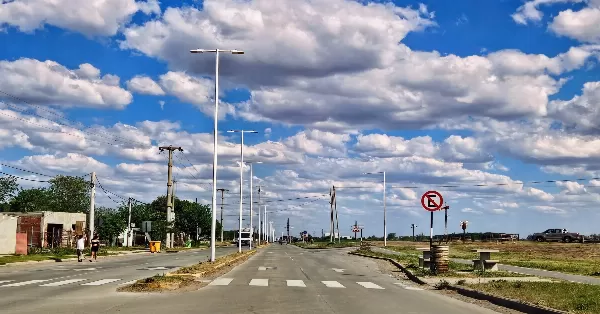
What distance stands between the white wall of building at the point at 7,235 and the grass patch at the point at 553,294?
41922 mm

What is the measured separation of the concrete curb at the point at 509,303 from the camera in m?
15.0

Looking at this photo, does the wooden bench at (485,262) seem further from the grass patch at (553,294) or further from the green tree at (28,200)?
the green tree at (28,200)

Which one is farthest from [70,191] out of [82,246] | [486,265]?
[486,265]

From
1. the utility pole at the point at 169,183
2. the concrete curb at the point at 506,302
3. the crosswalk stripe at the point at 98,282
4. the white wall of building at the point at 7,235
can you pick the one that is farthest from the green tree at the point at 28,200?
the concrete curb at the point at 506,302

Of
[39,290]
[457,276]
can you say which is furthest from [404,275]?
[39,290]

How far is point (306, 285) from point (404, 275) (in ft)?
30.4

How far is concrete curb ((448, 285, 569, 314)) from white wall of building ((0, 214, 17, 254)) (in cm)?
4210

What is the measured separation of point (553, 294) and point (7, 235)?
152ft

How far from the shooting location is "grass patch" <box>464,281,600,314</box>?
15148 millimetres

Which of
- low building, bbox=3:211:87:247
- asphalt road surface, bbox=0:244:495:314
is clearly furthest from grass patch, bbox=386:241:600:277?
low building, bbox=3:211:87:247

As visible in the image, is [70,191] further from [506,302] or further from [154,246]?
[506,302]

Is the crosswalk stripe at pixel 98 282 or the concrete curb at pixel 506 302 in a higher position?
the concrete curb at pixel 506 302

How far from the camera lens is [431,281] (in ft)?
82.8

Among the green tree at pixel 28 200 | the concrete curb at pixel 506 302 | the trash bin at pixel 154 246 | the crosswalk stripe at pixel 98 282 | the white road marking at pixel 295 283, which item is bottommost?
the trash bin at pixel 154 246
